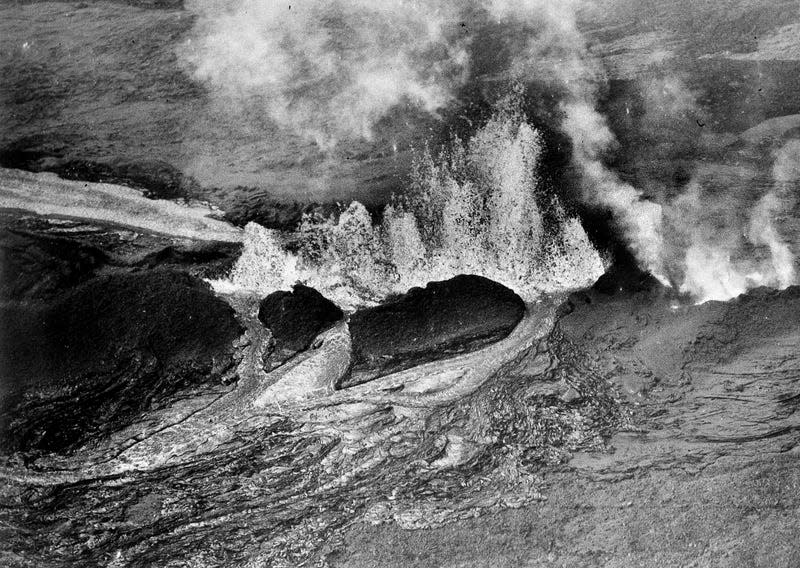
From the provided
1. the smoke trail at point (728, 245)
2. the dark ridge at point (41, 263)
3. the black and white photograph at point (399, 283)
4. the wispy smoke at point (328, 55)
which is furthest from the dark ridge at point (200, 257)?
the smoke trail at point (728, 245)

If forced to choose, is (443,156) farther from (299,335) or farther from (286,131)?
(299,335)

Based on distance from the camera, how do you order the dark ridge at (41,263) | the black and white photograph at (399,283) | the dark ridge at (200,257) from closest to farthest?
the black and white photograph at (399,283) < the dark ridge at (41,263) < the dark ridge at (200,257)

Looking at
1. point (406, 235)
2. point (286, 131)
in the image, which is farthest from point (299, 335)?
point (286, 131)

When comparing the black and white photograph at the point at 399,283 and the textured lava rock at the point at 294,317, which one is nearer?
the black and white photograph at the point at 399,283


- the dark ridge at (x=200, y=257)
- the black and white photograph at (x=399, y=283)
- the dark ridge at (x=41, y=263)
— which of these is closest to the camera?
the black and white photograph at (x=399, y=283)

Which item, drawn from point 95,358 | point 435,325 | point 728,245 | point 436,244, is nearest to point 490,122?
point 436,244

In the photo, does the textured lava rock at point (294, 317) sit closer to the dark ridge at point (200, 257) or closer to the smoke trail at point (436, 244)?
the smoke trail at point (436, 244)

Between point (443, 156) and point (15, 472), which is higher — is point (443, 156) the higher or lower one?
the higher one
